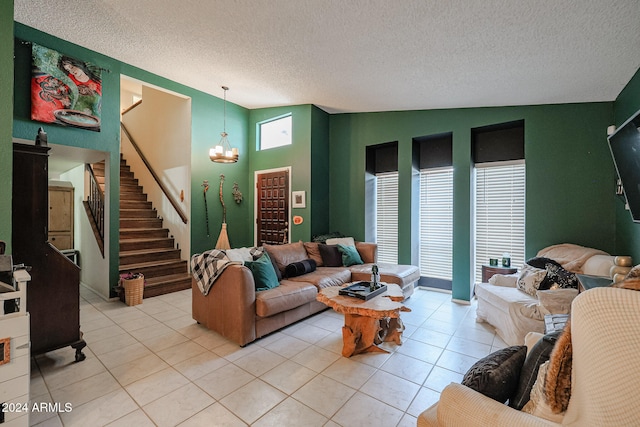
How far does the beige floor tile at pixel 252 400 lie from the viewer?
1.81 metres

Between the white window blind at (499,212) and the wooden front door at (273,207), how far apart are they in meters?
3.39

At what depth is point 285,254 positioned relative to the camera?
153 inches

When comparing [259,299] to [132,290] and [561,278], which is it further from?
[561,278]

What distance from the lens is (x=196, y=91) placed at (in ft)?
16.8

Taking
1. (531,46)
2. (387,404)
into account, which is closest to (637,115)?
(531,46)

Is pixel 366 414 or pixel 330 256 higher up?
pixel 330 256

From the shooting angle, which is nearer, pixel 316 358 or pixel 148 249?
pixel 316 358

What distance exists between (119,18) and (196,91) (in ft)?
6.59

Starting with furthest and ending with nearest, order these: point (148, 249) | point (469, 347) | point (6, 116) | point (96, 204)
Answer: point (148, 249) < point (96, 204) < point (469, 347) < point (6, 116)

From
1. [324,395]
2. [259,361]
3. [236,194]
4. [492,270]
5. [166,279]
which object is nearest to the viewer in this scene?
[324,395]

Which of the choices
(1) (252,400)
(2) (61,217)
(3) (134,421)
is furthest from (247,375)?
(2) (61,217)

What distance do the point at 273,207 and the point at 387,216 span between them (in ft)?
7.61

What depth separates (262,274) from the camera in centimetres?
305

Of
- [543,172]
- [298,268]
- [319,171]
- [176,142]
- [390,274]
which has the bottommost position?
[390,274]
